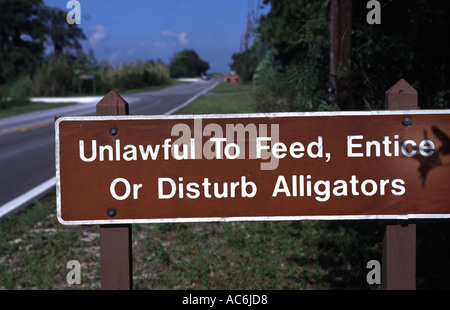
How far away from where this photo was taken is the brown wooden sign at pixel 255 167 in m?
2.20

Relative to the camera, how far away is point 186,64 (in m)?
138

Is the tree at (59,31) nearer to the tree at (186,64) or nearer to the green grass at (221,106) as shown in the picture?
the green grass at (221,106)

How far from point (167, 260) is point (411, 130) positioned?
3401 mm

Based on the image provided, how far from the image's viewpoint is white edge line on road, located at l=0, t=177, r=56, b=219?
7.15m

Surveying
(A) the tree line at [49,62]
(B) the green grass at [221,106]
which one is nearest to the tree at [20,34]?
(A) the tree line at [49,62]

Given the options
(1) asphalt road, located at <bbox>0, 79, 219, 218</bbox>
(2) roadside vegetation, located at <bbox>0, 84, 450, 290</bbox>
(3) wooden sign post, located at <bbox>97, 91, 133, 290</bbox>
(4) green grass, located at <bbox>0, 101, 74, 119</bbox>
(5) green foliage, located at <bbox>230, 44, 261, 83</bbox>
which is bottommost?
(2) roadside vegetation, located at <bbox>0, 84, 450, 290</bbox>

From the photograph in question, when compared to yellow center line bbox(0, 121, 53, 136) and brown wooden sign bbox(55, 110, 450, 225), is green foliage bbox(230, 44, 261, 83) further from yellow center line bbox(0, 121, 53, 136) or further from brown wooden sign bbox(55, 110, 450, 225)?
brown wooden sign bbox(55, 110, 450, 225)

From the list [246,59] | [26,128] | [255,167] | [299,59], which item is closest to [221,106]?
[246,59]

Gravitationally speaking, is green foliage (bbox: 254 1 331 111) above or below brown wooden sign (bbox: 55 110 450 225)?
above

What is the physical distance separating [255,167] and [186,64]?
138414 millimetres

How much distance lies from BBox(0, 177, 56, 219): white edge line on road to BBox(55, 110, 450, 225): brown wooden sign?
203 inches

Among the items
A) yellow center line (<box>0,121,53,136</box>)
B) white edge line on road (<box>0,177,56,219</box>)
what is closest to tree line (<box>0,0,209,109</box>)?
yellow center line (<box>0,121,53,136</box>)

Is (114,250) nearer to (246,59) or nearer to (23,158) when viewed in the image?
(23,158)

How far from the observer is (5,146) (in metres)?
13.6
